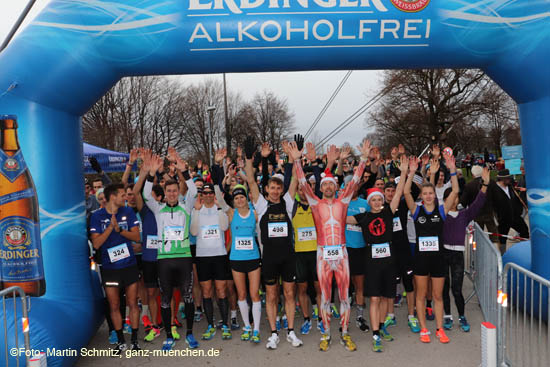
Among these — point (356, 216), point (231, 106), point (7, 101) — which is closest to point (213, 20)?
point (7, 101)

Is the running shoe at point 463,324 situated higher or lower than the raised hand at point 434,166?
lower

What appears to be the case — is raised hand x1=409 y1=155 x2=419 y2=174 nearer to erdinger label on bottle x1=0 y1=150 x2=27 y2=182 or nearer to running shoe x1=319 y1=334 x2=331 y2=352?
running shoe x1=319 y1=334 x2=331 y2=352

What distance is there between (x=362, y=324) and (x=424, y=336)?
2.42 ft

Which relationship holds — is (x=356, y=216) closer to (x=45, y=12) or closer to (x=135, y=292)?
(x=135, y=292)

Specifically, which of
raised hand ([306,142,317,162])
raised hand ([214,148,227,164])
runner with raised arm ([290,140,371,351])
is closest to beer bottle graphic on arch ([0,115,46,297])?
raised hand ([214,148,227,164])

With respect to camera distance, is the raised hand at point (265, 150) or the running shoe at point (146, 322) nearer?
the running shoe at point (146, 322)

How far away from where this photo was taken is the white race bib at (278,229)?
4438mm

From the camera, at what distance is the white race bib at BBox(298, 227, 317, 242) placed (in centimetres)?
457

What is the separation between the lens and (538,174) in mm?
4445

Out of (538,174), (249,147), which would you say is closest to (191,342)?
(249,147)

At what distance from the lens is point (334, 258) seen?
430cm

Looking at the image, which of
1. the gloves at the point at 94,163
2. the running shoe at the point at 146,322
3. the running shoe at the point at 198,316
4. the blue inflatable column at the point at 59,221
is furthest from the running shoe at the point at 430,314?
Result: the gloves at the point at 94,163

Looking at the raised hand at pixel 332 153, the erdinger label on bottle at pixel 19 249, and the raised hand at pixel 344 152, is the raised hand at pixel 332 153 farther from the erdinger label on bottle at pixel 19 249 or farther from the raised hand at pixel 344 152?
the erdinger label on bottle at pixel 19 249

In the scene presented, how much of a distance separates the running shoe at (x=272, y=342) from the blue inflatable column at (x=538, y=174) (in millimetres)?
3080
